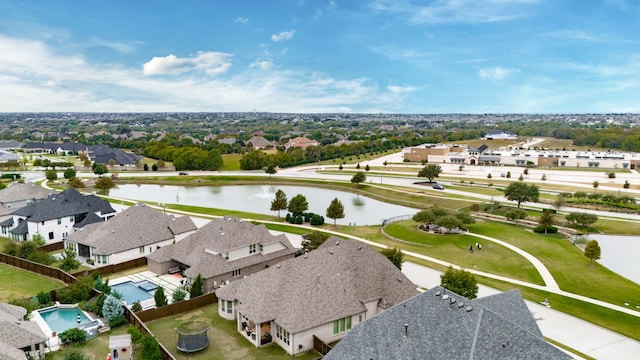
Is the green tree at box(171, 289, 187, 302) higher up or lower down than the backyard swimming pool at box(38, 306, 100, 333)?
higher up

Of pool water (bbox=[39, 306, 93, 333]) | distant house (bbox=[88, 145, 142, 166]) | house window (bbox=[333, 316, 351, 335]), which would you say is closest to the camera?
house window (bbox=[333, 316, 351, 335])

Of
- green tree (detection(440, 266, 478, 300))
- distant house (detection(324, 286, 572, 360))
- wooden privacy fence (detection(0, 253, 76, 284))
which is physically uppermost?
distant house (detection(324, 286, 572, 360))

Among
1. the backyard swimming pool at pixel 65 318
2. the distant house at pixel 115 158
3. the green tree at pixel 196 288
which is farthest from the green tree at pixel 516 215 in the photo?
the distant house at pixel 115 158

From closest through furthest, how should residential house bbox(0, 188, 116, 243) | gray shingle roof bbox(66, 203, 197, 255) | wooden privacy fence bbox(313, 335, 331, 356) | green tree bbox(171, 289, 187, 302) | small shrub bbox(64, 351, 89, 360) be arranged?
small shrub bbox(64, 351, 89, 360), wooden privacy fence bbox(313, 335, 331, 356), green tree bbox(171, 289, 187, 302), gray shingle roof bbox(66, 203, 197, 255), residential house bbox(0, 188, 116, 243)

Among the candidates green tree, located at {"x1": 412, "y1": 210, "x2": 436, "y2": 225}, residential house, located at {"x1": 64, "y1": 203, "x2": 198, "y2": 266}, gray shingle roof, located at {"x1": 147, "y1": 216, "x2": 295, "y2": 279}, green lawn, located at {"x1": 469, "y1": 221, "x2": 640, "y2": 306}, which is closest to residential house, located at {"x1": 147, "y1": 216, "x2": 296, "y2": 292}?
gray shingle roof, located at {"x1": 147, "y1": 216, "x2": 295, "y2": 279}

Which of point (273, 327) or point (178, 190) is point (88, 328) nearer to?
point (273, 327)

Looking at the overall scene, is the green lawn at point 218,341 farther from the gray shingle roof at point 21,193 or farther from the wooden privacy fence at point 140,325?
the gray shingle roof at point 21,193

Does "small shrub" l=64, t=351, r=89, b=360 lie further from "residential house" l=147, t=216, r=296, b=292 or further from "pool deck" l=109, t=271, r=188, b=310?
"residential house" l=147, t=216, r=296, b=292
